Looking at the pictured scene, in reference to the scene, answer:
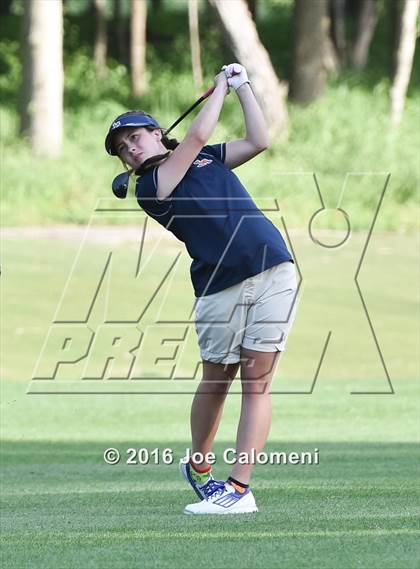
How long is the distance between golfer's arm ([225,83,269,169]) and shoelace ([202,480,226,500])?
1421 millimetres

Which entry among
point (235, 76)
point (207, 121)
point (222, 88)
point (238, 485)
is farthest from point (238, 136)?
point (238, 485)

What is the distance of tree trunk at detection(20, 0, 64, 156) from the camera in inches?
1019

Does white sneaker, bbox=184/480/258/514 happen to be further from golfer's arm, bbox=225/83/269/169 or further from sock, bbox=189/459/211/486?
golfer's arm, bbox=225/83/269/169

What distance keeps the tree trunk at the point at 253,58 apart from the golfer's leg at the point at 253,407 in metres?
20.2

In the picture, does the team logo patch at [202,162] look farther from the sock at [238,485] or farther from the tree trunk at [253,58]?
the tree trunk at [253,58]

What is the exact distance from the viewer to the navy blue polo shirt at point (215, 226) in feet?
20.0

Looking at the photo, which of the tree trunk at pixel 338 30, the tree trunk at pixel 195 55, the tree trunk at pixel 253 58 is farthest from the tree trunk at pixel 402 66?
the tree trunk at pixel 338 30

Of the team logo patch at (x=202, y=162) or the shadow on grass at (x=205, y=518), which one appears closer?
the shadow on grass at (x=205, y=518)

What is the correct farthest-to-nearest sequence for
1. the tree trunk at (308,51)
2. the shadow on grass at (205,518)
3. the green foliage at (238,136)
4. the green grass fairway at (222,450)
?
the tree trunk at (308,51) → the green foliage at (238,136) → the green grass fairway at (222,450) → the shadow on grass at (205,518)

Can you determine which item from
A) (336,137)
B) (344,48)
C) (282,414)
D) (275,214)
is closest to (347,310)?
(275,214)

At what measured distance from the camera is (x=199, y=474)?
6426mm

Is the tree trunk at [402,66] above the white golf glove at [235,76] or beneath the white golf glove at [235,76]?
beneath

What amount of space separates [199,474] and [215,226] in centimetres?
115

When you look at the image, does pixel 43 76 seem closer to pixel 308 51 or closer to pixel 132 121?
pixel 308 51
